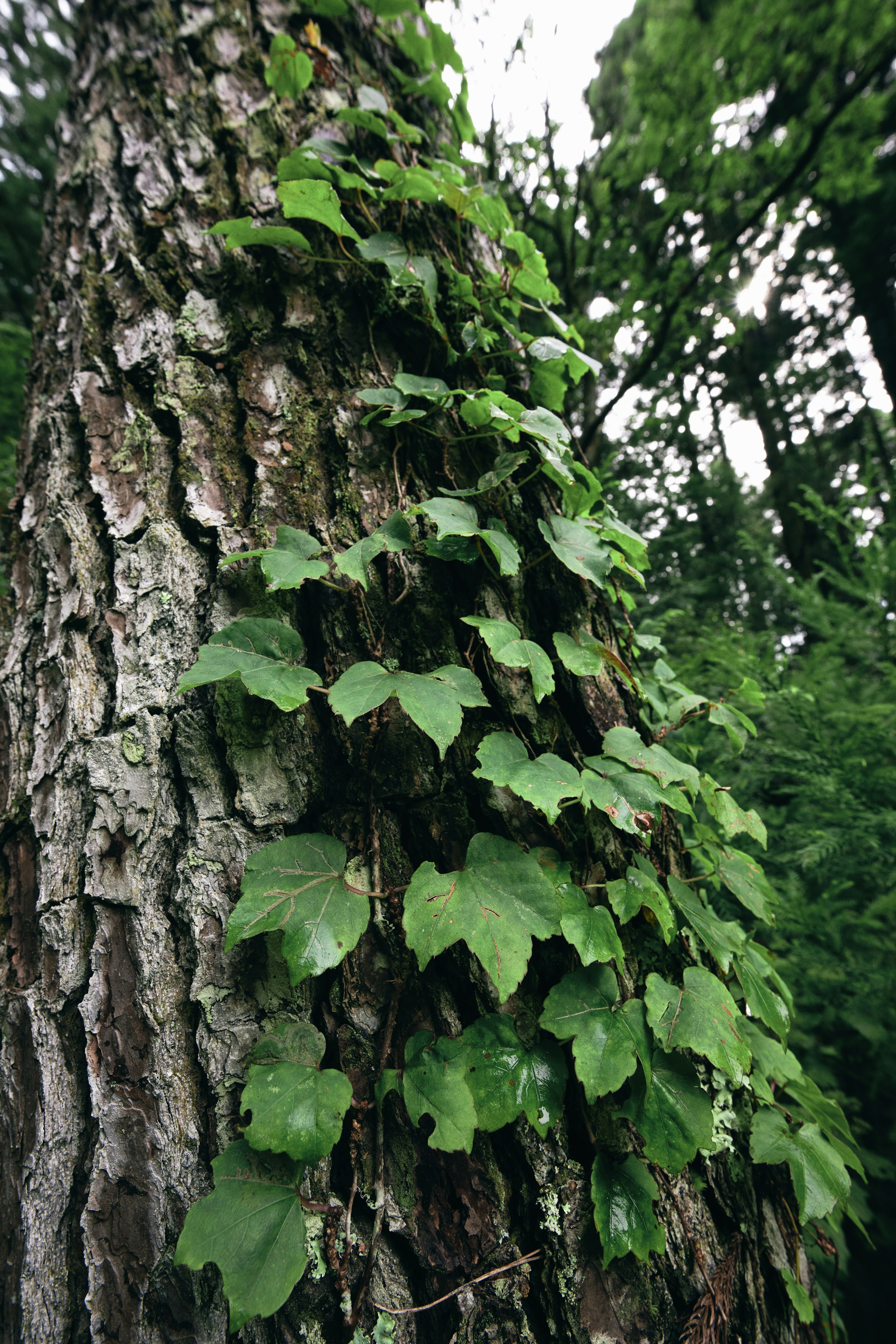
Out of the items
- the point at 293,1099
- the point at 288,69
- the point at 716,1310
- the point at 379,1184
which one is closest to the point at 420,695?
the point at 293,1099

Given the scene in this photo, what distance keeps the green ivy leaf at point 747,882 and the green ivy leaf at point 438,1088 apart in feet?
2.08

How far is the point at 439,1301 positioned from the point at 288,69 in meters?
2.25

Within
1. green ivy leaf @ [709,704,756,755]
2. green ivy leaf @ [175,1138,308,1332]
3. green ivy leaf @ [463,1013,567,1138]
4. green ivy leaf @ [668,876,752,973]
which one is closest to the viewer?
green ivy leaf @ [175,1138,308,1332]

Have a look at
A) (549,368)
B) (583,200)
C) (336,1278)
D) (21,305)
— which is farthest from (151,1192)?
(21,305)

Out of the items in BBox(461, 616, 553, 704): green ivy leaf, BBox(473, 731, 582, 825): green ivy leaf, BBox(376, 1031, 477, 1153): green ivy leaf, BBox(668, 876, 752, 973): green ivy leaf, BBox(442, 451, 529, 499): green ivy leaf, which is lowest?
BBox(376, 1031, 477, 1153): green ivy leaf

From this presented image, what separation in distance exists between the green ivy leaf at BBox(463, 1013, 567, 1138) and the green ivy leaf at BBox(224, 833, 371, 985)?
23cm

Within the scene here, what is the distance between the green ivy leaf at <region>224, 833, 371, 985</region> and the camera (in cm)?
70

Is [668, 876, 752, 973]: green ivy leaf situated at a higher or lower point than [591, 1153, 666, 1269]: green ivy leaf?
higher

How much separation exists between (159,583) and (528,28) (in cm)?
498

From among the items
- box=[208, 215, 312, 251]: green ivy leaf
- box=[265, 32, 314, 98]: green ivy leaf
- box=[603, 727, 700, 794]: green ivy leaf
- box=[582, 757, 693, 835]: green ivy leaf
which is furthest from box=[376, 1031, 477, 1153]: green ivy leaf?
box=[265, 32, 314, 98]: green ivy leaf

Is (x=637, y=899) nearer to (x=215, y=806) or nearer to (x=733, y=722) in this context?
(x=733, y=722)

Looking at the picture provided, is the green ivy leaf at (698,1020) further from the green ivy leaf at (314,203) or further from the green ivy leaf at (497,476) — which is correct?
the green ivy leaf at (314,203)

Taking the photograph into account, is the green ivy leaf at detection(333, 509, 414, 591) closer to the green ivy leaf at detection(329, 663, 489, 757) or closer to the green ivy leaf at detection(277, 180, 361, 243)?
the green ivy leaf at detection(329, 663, 489, 757)

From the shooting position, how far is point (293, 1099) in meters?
0.68
